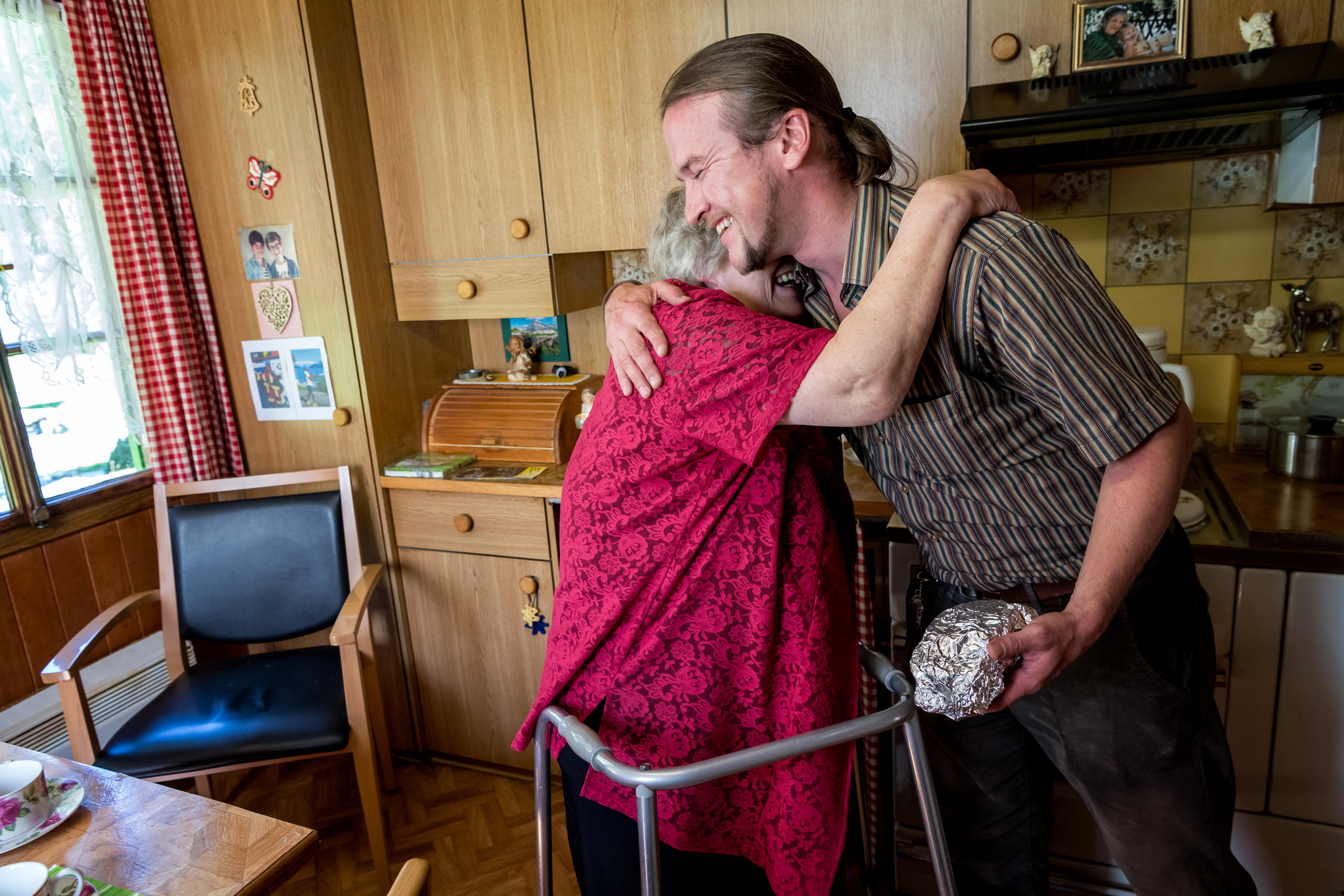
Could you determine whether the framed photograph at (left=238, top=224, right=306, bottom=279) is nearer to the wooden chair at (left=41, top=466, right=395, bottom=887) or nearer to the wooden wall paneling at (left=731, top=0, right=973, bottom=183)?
the wooden chair at (left=41, top=466, right=395, bottom=887)

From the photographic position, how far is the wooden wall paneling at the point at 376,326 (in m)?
2.12

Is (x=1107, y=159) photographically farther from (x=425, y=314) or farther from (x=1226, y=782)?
(x=425, y=314)

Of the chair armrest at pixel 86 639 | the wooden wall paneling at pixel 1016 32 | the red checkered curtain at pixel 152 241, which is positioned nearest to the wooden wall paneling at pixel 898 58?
the wooden wall paneling at pixel 1016 32

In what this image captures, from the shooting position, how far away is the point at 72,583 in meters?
2.16

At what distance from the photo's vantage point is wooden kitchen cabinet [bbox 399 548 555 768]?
7.43ft

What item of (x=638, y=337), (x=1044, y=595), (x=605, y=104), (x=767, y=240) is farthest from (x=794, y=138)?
(x=605, y=104)

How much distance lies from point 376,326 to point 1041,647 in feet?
6.26

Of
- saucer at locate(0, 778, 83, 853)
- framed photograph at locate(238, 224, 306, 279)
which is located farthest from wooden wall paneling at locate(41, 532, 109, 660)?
saucer at locate(0, 778, 83, 853)

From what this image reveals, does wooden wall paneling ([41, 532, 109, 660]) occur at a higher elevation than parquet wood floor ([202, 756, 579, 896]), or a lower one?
higher

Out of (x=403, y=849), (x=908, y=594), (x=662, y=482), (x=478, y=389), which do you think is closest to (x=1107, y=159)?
(x=908, y=594)

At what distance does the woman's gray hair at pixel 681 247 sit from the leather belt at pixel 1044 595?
2.01 feet

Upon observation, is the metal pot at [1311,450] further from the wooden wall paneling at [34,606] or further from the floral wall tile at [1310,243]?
the wooden wall paneling at [34,606]

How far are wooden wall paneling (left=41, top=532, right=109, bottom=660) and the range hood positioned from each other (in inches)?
92.9

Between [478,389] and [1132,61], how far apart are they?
1802mm
